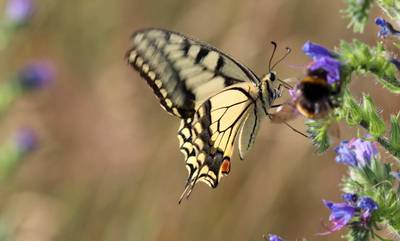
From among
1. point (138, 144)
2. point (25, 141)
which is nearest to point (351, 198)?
point (25, 141)

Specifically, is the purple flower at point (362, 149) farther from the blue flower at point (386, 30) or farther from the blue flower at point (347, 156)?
the blue flower at point (386, 30)

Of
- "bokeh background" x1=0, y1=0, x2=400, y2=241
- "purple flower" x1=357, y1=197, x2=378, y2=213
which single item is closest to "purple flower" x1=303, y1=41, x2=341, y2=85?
"purple flower" x1=357, y1=197, x2=378, y2=213

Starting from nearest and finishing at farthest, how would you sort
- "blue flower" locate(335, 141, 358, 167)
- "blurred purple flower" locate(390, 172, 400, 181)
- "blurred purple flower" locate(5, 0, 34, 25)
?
"blurred purple flower" locate(390, 172, 400, 181) < "blue flower" locate(335, 141, 358, 167) < "blurred purple flower" locate(5, 0, 34, 25)

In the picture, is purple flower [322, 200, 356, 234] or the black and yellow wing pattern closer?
purple flower [322, 200, 356, 234]

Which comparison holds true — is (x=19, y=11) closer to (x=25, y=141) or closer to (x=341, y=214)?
(x=25, y=141)

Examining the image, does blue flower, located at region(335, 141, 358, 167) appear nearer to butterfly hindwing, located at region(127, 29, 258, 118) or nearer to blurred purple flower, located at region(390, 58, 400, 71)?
blurred purple flower, located at region(390, 58, 400, 71)

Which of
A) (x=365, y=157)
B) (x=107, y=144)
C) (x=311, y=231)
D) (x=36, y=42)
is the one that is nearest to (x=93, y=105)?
(x=107, y=144)
